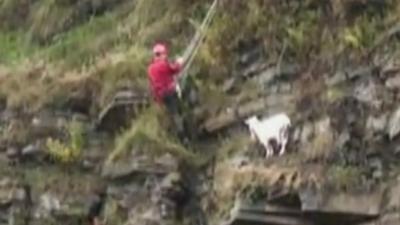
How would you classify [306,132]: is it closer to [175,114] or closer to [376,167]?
[376,167]

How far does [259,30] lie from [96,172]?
224 centimetres

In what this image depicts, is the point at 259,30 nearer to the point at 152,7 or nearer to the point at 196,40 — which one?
the point at 196,40

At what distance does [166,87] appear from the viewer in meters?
16.5

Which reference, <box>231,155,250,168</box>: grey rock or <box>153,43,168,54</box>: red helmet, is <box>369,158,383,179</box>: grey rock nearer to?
<box>231,155,250,168</box>: grey rock

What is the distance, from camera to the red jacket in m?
16.5

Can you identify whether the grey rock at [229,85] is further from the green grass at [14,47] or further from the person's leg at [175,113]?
the green grass at [14,47]

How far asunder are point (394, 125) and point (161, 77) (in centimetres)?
320

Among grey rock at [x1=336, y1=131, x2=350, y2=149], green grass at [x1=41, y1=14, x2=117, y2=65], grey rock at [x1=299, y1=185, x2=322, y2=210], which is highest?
green grass at [x1=41, y1=14, x2=117, y2=65]

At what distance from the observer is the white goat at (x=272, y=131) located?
593 inches

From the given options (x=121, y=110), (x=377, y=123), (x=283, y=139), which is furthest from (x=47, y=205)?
(x=377, y=123)

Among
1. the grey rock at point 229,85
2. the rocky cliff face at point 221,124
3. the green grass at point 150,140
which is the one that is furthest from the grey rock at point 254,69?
the green grass at point 150,140

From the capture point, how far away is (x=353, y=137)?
47.3ft

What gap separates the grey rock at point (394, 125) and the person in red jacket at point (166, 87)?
9.50 feet

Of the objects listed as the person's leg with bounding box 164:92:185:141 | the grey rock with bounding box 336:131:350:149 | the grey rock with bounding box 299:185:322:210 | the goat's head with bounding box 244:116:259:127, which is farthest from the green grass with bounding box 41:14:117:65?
the grey rock with bounding box 299:185:322:210
